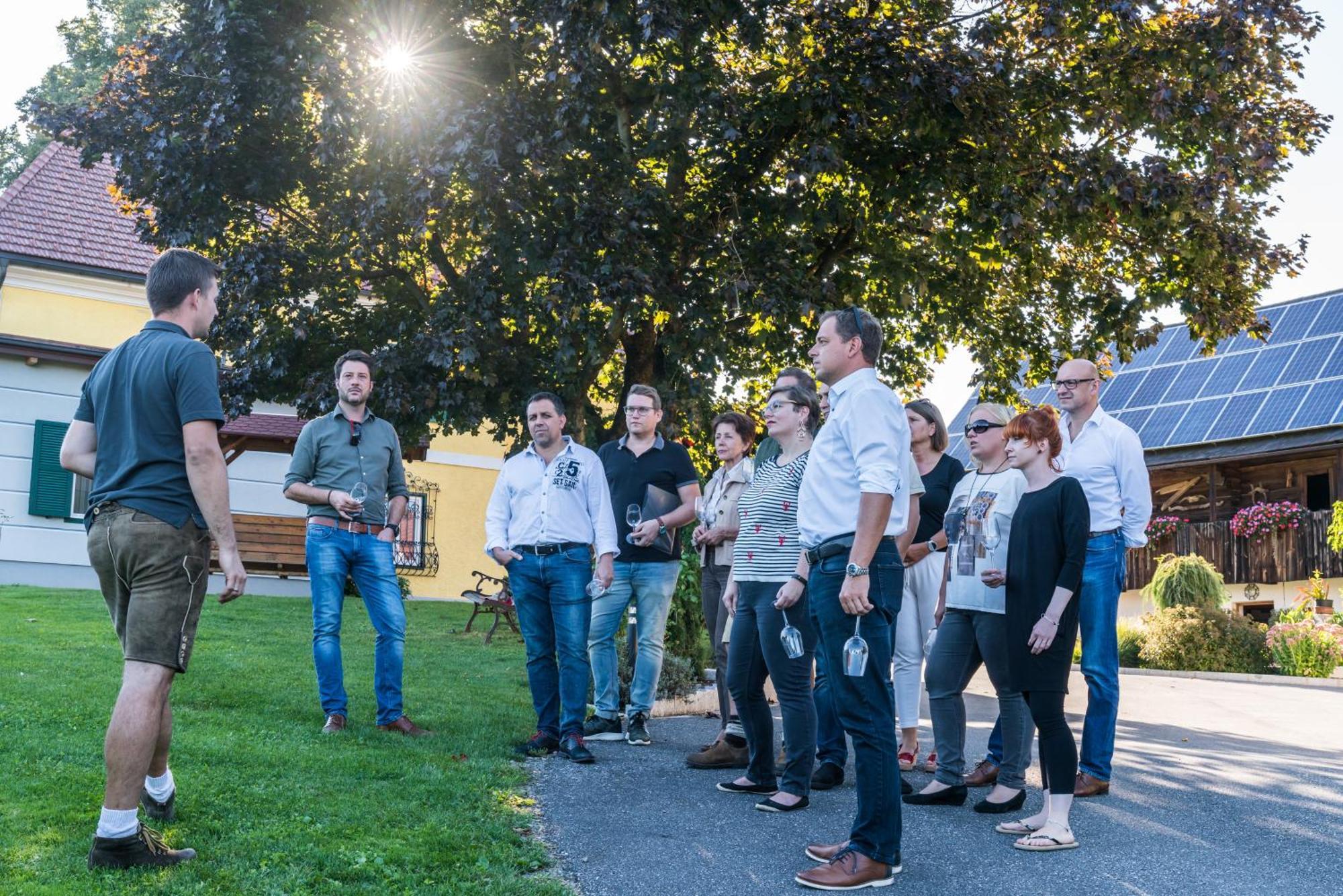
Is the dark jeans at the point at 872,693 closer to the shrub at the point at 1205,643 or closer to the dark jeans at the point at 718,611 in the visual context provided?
the dark jeans at the point at 718,611

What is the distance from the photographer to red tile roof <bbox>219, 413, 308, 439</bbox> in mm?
21656

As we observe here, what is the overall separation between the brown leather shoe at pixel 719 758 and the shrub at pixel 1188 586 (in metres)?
15.9

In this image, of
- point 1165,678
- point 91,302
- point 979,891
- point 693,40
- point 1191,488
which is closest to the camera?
point 979,891

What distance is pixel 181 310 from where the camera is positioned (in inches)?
195

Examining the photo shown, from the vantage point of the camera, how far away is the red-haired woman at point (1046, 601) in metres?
5.33

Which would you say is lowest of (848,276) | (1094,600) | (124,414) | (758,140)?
(1094,600)

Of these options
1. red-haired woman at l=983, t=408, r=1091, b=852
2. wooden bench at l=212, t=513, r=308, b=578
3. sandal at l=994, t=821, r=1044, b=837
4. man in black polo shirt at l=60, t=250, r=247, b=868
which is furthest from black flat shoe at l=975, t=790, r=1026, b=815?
wooden bench at l=212, t=513, r=308, b=578

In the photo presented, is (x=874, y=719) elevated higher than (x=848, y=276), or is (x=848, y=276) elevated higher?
(x=848, y=276)

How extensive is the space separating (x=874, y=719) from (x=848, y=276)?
8769 mm

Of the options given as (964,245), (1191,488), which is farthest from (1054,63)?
(1191,488)

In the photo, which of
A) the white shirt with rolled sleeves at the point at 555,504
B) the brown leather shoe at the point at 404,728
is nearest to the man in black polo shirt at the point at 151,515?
the brown leather shoe at the point at 404,728

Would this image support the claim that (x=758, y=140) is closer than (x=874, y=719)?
No

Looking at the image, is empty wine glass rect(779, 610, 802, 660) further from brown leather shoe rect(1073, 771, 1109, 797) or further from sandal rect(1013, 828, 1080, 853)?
brown leather shoe rect(1073, 771, 1109, 797)

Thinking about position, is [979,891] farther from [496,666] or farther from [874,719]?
[496,666]
